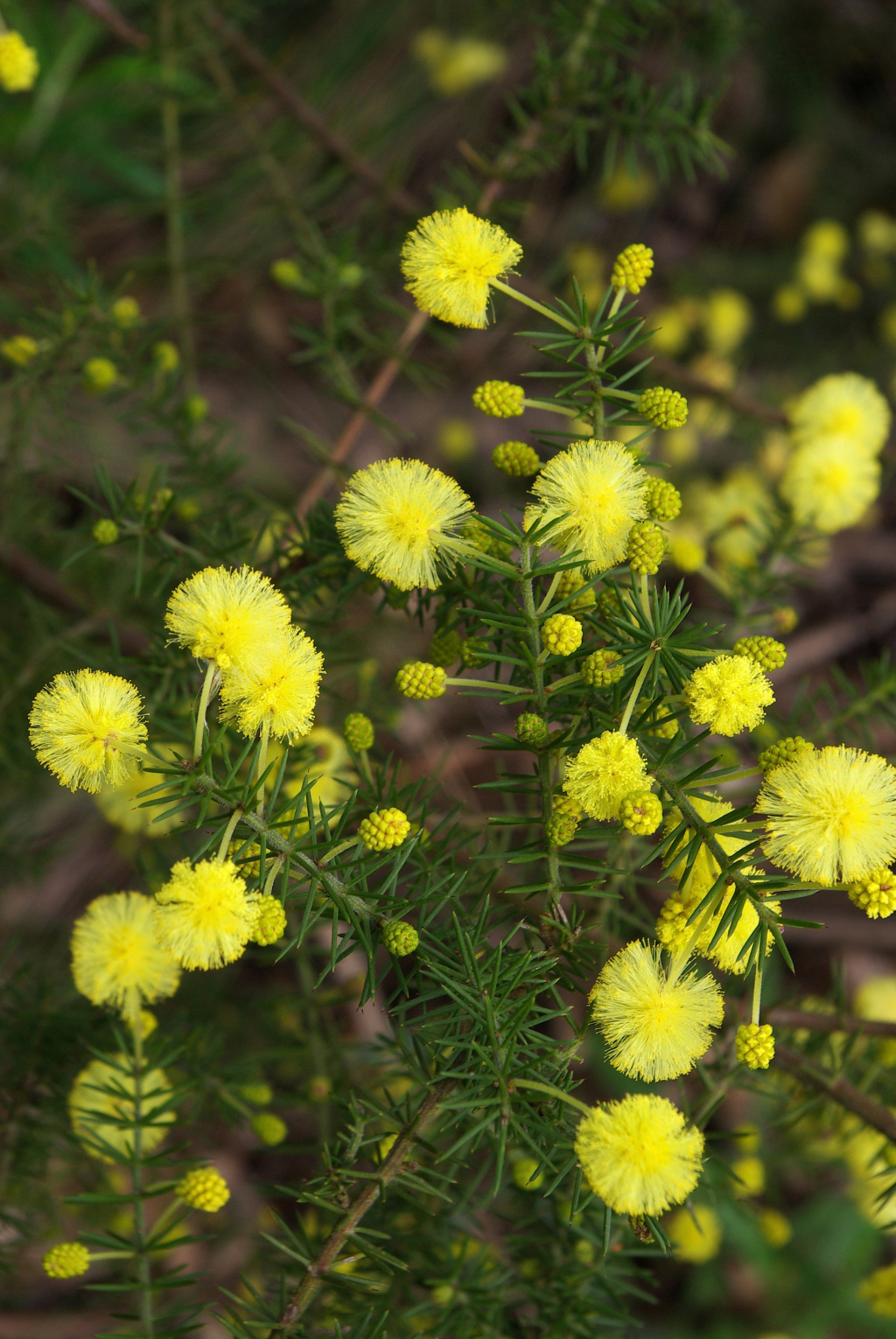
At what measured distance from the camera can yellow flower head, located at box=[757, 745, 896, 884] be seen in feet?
3.10

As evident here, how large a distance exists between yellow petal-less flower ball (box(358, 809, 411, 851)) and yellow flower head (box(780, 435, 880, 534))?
3.94 feet

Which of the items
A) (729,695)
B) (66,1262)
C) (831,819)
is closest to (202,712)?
(729,695)

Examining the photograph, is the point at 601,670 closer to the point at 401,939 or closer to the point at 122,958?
the point at 401,939

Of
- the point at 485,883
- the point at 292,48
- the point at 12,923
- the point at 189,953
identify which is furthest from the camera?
the point at 292,48

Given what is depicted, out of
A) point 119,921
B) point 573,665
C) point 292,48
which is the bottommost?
point 119,921

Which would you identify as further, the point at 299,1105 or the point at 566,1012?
the point at 299,1105

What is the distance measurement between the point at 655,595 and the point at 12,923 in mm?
2205

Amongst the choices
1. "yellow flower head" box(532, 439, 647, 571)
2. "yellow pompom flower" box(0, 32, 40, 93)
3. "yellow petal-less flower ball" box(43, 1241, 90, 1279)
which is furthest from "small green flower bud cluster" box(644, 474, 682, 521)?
"yellow pompom flower" box(0, 32, 40, 93)

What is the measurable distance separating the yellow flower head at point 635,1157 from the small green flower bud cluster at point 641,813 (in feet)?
0.92

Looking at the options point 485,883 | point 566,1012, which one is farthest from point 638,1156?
point 485,883

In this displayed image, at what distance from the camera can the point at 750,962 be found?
3.31ft

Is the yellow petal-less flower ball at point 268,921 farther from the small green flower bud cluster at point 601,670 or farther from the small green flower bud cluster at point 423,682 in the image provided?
the small green flower bud cluster at point 601,670

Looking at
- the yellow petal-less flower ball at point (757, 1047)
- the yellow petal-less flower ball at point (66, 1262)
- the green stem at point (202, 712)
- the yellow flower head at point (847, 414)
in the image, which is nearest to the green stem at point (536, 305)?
the green stem at point (202, 712)

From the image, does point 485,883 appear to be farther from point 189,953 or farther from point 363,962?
point 363,962
